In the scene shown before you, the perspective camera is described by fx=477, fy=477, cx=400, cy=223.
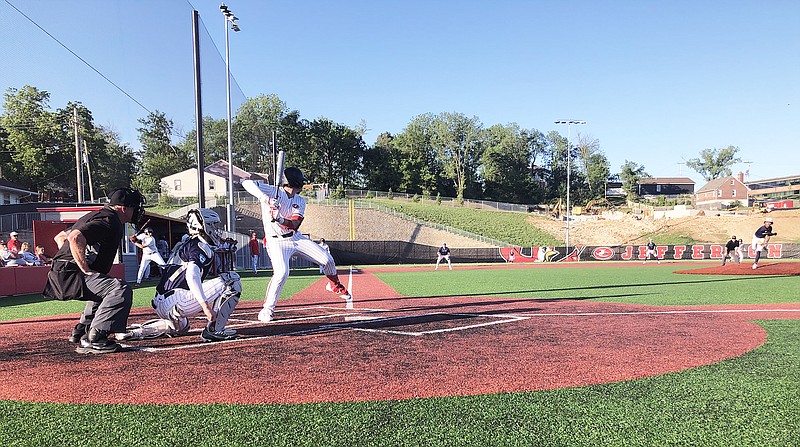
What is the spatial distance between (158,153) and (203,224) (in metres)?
15.8

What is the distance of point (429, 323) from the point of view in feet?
23.8

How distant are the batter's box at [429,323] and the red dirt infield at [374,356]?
0.02m

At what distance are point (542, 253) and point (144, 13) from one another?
31.3 metres

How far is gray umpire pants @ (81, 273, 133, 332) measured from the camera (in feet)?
17.1

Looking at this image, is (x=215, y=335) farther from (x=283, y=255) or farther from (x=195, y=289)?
(x=283, y=255)

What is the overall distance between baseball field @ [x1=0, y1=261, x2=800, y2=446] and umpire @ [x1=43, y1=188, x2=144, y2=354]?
30cm

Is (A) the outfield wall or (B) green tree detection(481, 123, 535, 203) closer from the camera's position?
(A) the outfield wall

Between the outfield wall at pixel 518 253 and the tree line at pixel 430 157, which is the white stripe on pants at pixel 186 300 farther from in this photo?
the tree line at pixel 430 157

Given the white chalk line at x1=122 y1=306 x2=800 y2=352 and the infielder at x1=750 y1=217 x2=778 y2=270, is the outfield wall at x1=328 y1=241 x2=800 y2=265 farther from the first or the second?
the white chalk line at x1=122 y1=306 x2=800 y2=352

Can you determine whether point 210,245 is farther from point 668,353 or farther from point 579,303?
point 579,303

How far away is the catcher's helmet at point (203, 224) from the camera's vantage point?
570cm

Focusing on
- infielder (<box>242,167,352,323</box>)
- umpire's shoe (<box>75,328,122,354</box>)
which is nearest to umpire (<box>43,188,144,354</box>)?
umpire's shoe (<box>75,328,122,354</box>)

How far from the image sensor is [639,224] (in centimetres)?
5034

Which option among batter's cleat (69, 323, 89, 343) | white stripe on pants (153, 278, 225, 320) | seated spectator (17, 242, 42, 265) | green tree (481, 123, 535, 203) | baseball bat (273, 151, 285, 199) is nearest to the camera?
batter's cleat (69, 323, 89, 343)
